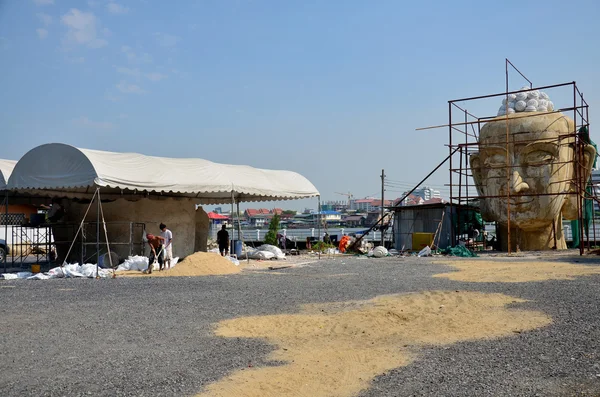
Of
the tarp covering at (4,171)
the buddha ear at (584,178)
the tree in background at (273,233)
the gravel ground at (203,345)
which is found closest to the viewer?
the gravel ground at (203,345)

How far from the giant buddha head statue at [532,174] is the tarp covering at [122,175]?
891 centimetres

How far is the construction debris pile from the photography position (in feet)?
84.8

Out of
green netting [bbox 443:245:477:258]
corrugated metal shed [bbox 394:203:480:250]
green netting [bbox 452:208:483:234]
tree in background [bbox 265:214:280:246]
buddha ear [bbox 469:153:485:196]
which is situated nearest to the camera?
green netting [bbox 443:245:477:258]

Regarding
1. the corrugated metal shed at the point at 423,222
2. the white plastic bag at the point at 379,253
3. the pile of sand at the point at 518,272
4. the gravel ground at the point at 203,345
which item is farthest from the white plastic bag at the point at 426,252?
the gravel ground at the point at 203,345

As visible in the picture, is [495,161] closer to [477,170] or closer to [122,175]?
[477,170]

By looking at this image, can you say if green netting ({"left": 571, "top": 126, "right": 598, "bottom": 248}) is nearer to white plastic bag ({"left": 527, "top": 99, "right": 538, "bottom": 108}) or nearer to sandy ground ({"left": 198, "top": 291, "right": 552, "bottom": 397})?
white plastic bag ({"left": 527, "top": 99, "right": 538, "bottom": 108})

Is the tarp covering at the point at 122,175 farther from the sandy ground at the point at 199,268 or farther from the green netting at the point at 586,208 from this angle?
the green netting at the point at 586,208

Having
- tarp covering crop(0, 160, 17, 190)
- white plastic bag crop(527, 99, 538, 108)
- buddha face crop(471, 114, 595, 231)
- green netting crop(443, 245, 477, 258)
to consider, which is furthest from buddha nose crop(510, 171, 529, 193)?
tarp covering crop(0, 160, 17, 190)

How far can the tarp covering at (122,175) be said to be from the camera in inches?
653

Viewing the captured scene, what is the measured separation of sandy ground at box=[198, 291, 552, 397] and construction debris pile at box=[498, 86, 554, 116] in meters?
17.2

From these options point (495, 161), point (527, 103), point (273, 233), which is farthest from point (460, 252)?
point (273, 233)

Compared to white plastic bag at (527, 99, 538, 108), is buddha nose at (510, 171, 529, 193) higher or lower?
lower

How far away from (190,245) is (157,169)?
465 cm

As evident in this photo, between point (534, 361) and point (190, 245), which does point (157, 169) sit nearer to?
point (190, 245)
